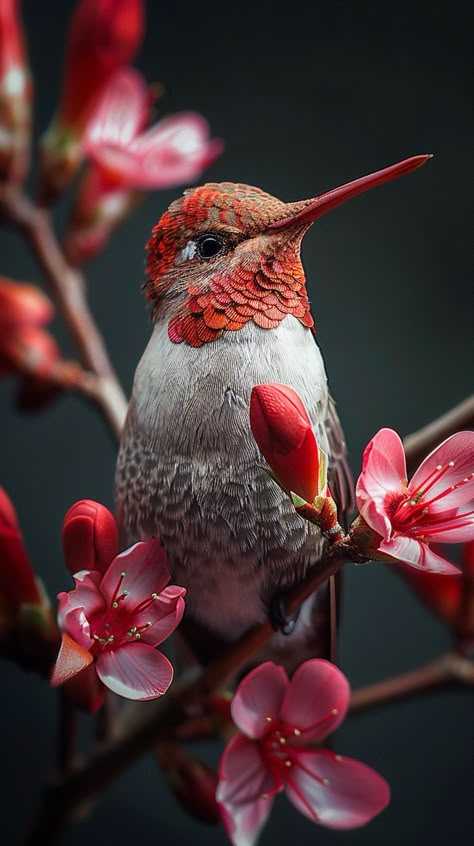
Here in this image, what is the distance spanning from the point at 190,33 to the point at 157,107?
0.06 meters

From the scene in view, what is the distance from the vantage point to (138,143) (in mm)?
545

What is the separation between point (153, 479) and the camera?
374 millimetres

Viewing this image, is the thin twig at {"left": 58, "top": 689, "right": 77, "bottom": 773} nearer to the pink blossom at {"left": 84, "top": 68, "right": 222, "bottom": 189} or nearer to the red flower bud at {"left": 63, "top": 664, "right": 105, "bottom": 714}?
the red flower bud at {"left": 63, "top": 664, "right": 105, "bottom": 714}

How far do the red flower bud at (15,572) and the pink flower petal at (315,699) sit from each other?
→ 0.13 metres


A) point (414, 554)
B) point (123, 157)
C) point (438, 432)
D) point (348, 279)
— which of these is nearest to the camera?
point (414, 554)

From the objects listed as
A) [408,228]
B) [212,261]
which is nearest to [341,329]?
[408,228]

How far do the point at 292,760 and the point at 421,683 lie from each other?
0.19 meters

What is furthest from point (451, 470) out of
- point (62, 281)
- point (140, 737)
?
point (62, 281)

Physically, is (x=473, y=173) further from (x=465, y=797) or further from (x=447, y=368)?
(x=465, y=797)

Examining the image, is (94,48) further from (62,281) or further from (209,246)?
(209,246)

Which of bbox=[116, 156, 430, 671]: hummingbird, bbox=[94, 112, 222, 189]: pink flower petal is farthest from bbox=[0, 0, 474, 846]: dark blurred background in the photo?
bbox=[116, 156, 430, 671]: hummingbird

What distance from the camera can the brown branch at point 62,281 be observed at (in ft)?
1.87

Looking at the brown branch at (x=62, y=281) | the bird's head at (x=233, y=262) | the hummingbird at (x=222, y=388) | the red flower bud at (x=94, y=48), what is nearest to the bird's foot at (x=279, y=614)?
the hummingbird at (x=222, y=388)

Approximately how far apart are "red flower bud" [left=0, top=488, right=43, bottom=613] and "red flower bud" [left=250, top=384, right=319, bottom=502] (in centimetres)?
15
